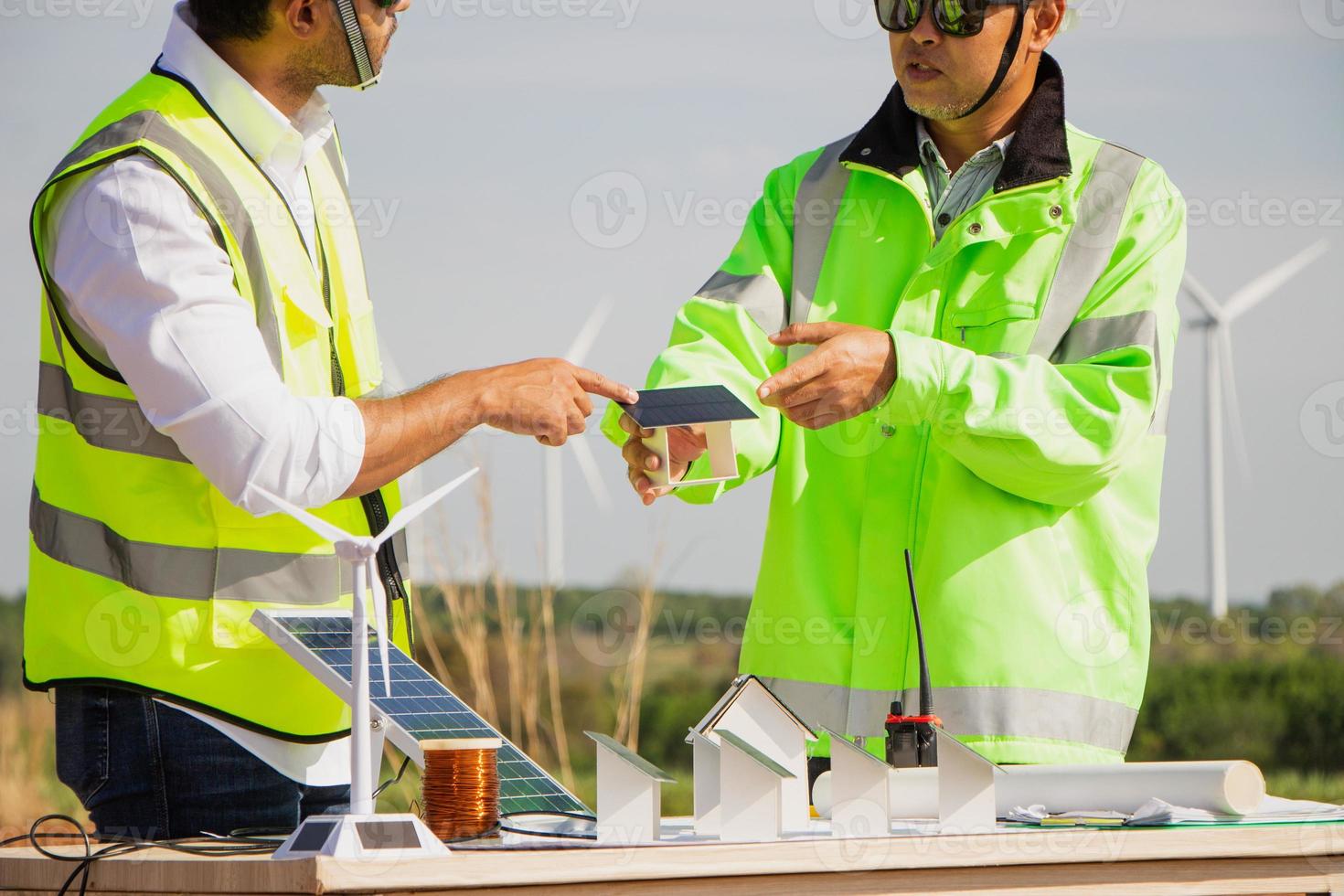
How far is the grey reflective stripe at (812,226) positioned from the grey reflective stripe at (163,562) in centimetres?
156

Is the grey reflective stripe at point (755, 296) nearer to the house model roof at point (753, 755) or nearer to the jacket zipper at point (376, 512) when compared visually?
the jacket zipper at point (376, 512)

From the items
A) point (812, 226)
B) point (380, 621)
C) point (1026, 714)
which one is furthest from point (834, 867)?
Answer: point (812, 226)

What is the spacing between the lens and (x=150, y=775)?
3.63 m

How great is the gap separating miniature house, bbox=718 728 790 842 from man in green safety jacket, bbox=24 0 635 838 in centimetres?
79

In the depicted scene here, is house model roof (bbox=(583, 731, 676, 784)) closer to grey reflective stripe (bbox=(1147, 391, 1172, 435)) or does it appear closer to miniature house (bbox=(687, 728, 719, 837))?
miniature house (bbox=(687, 728, 719, 837))

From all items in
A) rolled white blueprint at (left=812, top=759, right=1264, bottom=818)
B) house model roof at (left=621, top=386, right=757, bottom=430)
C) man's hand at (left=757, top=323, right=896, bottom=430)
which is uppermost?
man's hand at (left=757, top=323, right=896, bottom=430)

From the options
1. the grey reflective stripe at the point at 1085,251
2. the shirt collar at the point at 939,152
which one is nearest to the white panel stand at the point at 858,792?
the grey reflective stripe at the point at 1085,251

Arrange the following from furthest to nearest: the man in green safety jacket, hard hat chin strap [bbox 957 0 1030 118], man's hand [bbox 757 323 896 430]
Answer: hard hat chin strap [bbox 957 0 1030 118] → man's hand [bbox 757 323 896 430] → the man in green safety jacket

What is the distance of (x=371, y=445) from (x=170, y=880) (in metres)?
1.00

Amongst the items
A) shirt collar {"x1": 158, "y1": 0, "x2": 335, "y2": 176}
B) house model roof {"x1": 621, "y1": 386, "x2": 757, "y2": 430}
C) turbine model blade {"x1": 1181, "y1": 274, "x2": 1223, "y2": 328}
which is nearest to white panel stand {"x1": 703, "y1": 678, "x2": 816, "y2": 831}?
house model roof {"x1": 621, "y1": 386, "x2": 757, "y2": 430}

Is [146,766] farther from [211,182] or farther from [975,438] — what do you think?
[975,438]

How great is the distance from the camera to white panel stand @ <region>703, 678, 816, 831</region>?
365cm

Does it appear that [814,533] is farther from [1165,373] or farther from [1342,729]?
[1342,729]

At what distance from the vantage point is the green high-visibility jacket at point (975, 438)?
4199mm
